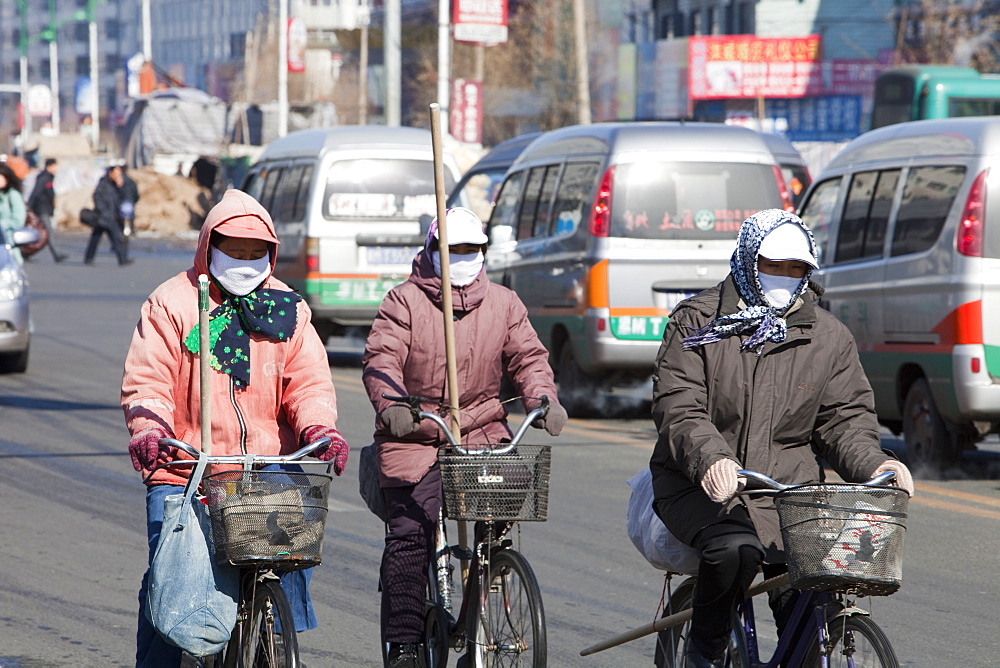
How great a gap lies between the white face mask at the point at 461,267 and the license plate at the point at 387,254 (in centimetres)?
1025

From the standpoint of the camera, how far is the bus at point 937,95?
24.8m

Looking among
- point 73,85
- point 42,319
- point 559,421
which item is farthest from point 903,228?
point 73,85

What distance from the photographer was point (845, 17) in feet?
157

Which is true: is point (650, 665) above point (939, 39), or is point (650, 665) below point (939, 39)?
below

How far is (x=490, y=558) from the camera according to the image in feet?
15.9

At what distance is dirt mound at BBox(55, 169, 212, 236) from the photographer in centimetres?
4797

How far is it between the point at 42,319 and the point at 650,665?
1564 centimetres

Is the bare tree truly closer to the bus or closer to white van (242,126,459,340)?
the bus

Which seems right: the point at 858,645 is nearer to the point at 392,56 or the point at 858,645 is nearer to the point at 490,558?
the point at 490,558

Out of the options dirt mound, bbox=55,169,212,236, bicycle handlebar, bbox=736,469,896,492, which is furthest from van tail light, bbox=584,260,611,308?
dirt mound, bbox=55,169,212,236

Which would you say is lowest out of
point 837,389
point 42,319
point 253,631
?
point 42,319

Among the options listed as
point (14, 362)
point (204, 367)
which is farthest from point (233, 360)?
point (14, 362)

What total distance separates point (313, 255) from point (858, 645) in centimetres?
1188

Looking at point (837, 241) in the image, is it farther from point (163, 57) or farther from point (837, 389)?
point (163, 57)
